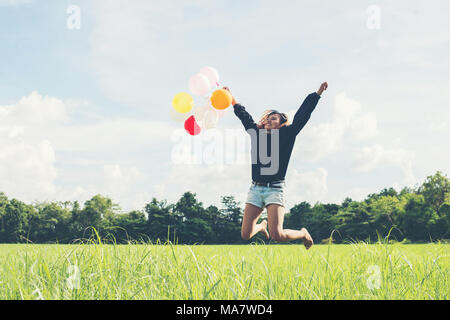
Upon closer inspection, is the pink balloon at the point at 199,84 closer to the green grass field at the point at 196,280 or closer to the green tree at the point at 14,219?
the green grass field at the point at 196,280

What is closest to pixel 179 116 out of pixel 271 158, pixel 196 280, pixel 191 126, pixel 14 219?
pixel 191 126

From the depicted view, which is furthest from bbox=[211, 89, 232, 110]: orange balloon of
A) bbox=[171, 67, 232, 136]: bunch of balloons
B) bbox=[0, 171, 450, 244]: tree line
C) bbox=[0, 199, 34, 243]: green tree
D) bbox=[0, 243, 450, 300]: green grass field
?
bbox=[0, 199, 34, 243]: green tree

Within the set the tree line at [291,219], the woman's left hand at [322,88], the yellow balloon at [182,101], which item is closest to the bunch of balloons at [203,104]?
the yellow balloon at [182,101]

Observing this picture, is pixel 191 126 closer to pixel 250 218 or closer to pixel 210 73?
pixel 210 73

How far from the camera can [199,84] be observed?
5.73 metres

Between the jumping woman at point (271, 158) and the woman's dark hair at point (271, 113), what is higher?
the woman's dark hair at point (271, 113)

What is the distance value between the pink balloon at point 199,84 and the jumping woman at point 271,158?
0.29 metres

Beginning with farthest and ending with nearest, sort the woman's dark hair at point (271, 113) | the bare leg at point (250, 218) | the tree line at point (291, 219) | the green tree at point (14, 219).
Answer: the green tree at point (14, 219) < the tree line at point (291, 219) < the woman's dark hair at point (271, 113) < the bare leg at point (250, 218)

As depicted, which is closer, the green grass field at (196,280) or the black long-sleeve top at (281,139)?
the green grass field at (196,280)

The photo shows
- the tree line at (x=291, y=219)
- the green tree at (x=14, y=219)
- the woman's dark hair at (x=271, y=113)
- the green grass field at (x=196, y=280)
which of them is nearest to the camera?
the green grass field at (x=196, y=280)

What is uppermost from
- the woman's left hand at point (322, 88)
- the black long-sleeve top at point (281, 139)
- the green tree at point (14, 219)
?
the woman's left hand at point (322, 88)

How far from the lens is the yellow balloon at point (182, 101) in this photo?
19.2 ft
